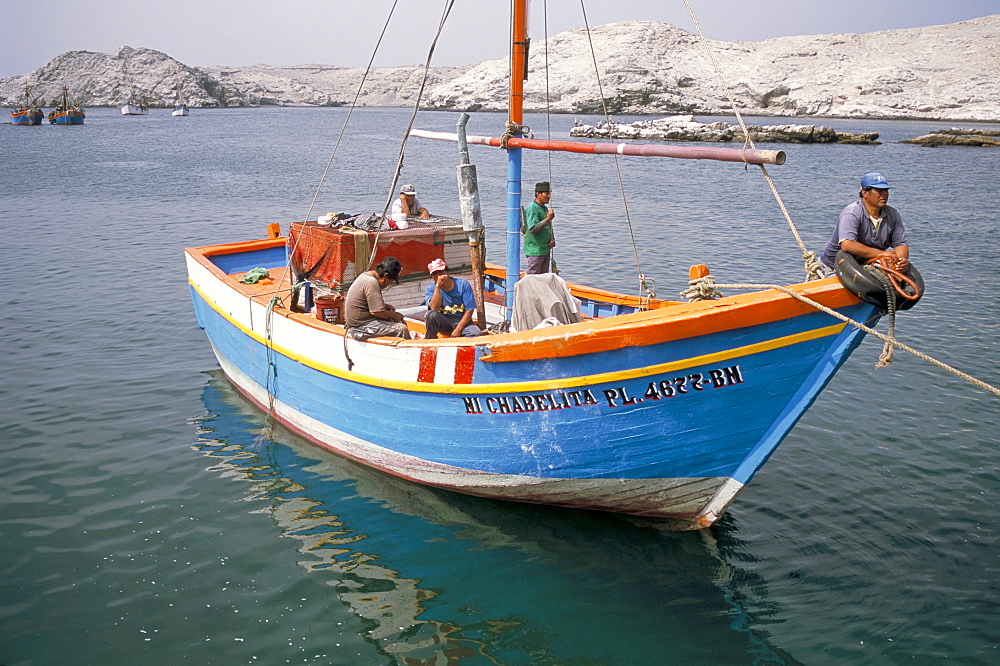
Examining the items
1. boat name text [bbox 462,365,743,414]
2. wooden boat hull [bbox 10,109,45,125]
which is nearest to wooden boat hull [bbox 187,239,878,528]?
boat name text [bbox 462,365,743,414]

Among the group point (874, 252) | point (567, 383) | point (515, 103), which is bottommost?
point (567, 383)

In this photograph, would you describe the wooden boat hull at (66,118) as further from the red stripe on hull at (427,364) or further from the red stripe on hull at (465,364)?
the red stripe on hull at (465,364)

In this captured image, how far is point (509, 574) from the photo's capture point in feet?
22.1

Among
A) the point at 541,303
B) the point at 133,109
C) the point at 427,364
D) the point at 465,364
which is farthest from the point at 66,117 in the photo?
the point at 465,364

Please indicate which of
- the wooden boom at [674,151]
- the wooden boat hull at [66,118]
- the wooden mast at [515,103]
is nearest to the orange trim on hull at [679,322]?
the wooden boom at [674,151]

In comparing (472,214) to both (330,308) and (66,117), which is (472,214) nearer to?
(330,308)

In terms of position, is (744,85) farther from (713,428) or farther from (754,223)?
(713,428)

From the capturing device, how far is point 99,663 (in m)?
5.55

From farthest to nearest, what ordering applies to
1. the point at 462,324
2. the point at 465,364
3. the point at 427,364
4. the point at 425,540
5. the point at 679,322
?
1. the point at 462,324
2. the point at 425,540
3. the point at 427,364
4. the point at 465,364
5. the point at 679,322

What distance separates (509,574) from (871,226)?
4492mm

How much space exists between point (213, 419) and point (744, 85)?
148494 millimetres

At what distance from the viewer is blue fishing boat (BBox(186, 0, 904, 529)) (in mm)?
5859

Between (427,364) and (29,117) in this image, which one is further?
(29,117)

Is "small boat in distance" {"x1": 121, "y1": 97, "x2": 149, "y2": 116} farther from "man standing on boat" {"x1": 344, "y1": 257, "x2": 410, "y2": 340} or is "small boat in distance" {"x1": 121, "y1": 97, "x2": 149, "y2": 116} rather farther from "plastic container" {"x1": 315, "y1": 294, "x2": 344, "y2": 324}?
"man standing on boat" {"x1": 344, "y1": 257, "x2": 410, "y2": 340}
